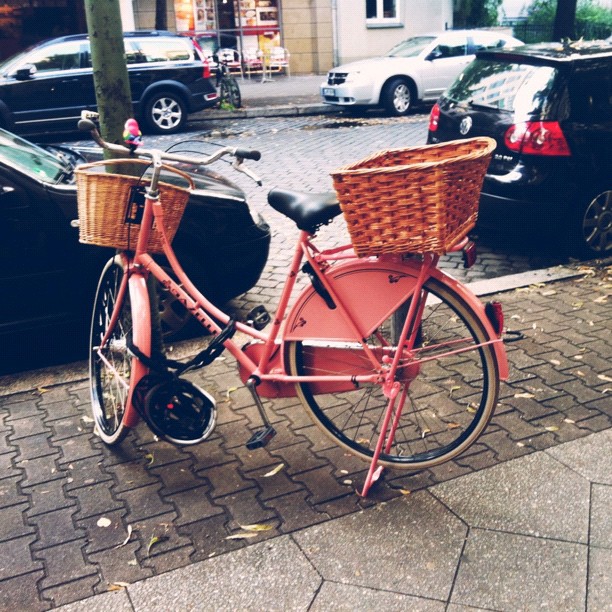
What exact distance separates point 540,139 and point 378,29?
19.3 meters

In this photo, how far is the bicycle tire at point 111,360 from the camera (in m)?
3.74

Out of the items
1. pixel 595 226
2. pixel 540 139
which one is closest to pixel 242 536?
pixel 540 139

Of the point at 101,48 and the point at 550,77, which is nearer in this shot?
the point at 101,48

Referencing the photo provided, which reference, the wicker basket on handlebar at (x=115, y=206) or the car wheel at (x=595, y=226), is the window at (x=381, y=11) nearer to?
the car wheel at (x=595, y=226)

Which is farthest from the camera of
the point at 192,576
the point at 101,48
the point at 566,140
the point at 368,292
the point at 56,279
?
the point at 566,140

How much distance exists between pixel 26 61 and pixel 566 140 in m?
10.6

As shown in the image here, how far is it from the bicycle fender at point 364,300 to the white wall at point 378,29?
72.0 ft

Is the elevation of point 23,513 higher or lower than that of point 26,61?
lower

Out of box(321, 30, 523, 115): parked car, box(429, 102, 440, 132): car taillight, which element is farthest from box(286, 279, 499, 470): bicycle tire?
box(321, 30, 523, 115): parked car

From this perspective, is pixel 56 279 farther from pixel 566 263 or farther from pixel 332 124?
pixel 332 124

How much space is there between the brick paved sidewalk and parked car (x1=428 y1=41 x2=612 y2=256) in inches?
75.2

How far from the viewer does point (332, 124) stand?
14.8m

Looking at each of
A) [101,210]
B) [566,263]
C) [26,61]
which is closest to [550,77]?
[566,263]

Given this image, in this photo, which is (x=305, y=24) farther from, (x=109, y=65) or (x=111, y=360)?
(x=111, y=360)
